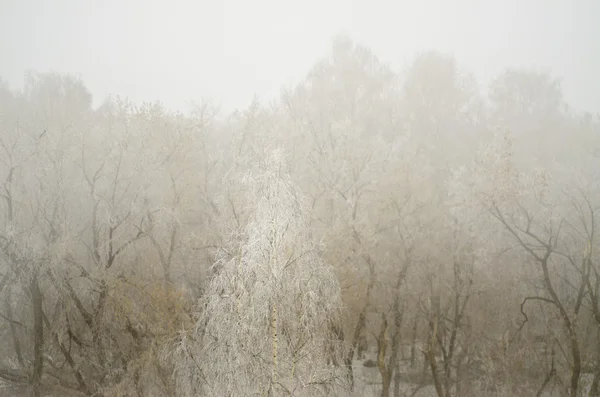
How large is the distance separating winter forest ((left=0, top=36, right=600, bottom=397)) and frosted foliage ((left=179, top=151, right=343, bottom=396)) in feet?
0.13

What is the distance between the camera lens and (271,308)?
319 inches

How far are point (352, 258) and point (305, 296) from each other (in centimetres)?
670

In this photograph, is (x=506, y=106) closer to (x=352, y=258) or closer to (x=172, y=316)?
(x=352, y=258)

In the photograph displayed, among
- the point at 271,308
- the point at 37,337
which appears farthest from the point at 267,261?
the point at 37,337

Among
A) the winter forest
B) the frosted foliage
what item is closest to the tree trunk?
the winter forest

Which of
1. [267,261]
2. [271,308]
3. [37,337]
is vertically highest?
[267,261]

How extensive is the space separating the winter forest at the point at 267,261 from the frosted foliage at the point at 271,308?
0.13 ft

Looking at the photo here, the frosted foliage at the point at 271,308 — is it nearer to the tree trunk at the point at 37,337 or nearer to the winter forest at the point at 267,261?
the winter forest at the point at 267,261

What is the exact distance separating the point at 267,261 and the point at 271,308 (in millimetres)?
944

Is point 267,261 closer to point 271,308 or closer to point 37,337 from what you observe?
point 271,308

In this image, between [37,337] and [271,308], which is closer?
[271,308]

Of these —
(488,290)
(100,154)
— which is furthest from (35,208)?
(488,290)

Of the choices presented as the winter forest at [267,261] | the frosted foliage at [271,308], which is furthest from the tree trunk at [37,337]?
the frosted foliage at [271,308]

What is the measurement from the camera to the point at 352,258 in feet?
48.0
